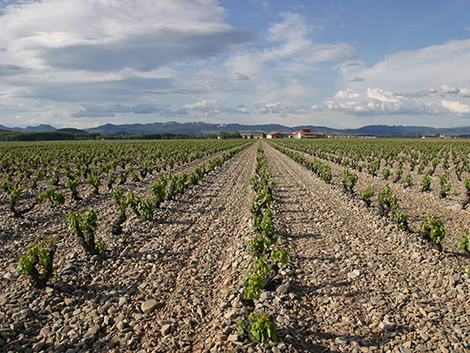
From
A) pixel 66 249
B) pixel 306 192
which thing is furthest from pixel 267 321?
pixel 306 192

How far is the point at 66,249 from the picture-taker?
32.9 feet

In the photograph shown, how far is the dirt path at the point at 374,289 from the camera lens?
5.77m

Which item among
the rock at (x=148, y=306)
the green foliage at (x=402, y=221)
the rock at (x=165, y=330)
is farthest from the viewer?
the green foliage at (x=402, y=221)

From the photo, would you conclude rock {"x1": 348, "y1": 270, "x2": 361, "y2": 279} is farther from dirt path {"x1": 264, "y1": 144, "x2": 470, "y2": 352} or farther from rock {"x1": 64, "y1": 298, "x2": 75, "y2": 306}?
rock {"x1": 64, "y1": 298, "x2": 75, "y2": 306}

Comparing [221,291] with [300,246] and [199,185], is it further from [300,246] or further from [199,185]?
[199,185]

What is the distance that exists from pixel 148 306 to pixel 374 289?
5.97m

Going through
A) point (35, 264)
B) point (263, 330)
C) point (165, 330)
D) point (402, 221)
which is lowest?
point (165, 330)

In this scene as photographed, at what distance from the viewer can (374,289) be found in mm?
7488

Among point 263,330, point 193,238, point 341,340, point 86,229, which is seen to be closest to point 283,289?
point 341,340

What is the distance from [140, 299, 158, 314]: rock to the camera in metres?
6.78

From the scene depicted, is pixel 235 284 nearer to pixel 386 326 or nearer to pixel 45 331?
pixel 386 326

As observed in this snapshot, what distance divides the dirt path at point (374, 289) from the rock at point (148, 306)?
3532 mm

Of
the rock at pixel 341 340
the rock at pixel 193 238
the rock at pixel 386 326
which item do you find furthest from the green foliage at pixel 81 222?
the rock at pixel 386 326

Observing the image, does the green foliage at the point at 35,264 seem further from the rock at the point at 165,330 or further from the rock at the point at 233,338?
the rock at the point at 233,338
